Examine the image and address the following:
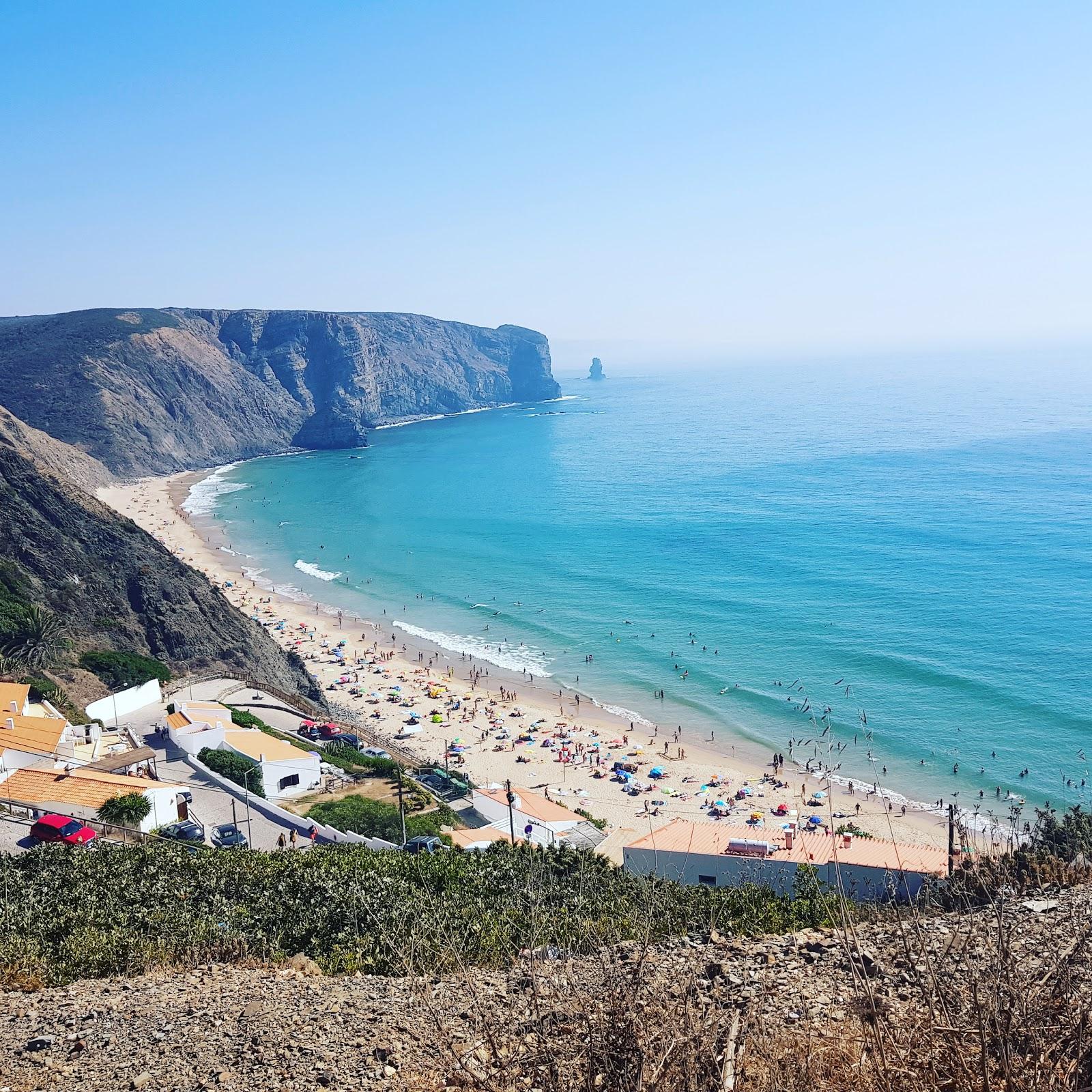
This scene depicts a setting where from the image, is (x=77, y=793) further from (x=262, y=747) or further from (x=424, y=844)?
(x=424, y=844)

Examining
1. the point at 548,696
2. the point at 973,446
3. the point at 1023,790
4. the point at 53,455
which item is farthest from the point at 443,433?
the point at 1023,790

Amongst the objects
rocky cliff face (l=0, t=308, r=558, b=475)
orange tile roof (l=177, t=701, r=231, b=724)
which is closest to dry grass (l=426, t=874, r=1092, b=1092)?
orange tile roof (l=177, t=701, r=231, b=724)

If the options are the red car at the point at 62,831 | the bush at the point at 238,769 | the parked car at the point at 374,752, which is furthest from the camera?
the parked car at the point at 374,752

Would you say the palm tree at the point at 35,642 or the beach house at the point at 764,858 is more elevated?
the palm tree at the point at 35,642

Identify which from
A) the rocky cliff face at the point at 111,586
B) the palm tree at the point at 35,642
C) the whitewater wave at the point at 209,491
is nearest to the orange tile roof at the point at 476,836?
the rocky cliff face at the point at 111,586

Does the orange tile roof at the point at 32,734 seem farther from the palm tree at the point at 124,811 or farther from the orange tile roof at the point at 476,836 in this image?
the orange tile roof at the point at 476,836

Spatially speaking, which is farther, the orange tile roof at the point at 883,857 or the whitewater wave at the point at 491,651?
the whitewater wave at the point at 491,651

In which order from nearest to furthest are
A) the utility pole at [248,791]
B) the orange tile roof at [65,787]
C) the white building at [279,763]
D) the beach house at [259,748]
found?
the orange tile roof at [65,787] < the utility pole at [248,791] < the white building at [279,763] < the beach house at [259,748]
